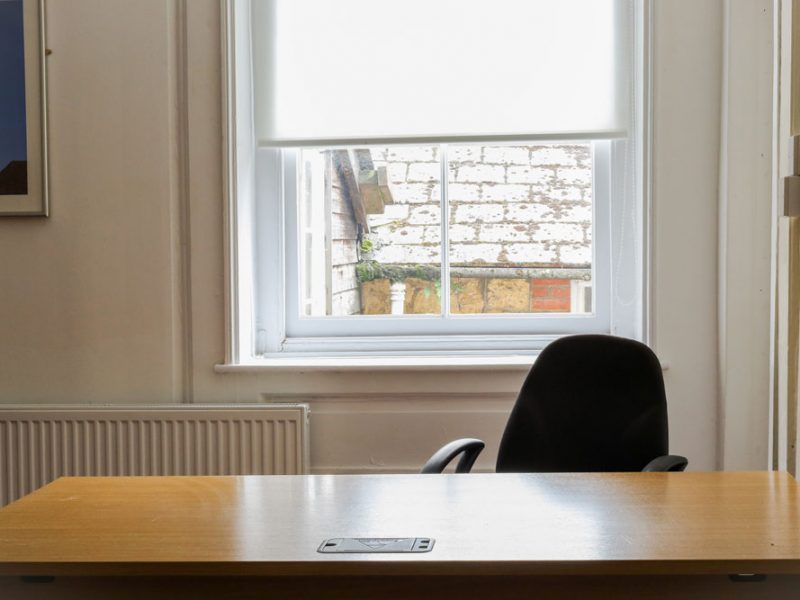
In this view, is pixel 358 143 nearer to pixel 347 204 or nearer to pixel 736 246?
pixel 347 204

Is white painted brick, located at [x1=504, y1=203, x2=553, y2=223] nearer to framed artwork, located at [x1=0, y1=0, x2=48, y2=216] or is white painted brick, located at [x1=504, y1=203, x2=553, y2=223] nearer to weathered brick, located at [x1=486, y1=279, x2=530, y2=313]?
weathered brick, located at [x1=486, y1=279, x2=530, y2=313]

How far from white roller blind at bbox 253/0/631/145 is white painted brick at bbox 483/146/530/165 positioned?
0.10 metres

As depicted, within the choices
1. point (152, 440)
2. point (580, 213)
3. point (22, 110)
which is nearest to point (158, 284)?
point (152, 440)

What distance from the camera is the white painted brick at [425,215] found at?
3.45 metres

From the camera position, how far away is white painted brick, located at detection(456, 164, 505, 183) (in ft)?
11.2

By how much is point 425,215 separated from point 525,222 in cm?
39

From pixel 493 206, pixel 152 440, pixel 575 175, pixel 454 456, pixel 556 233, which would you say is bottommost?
pixel 152 440

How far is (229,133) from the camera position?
322 centimetres

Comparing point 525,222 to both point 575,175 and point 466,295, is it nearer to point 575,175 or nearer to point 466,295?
point 575,175

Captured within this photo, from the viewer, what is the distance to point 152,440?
3.20 m

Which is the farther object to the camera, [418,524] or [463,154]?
[463,154]

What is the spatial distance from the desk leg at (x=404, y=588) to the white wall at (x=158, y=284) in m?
1.67

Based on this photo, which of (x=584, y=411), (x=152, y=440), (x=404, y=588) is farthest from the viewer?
(x=152, y=440)

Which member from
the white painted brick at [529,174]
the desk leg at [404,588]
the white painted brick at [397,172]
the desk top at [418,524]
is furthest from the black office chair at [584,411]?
the white painted brick at [397,172]
